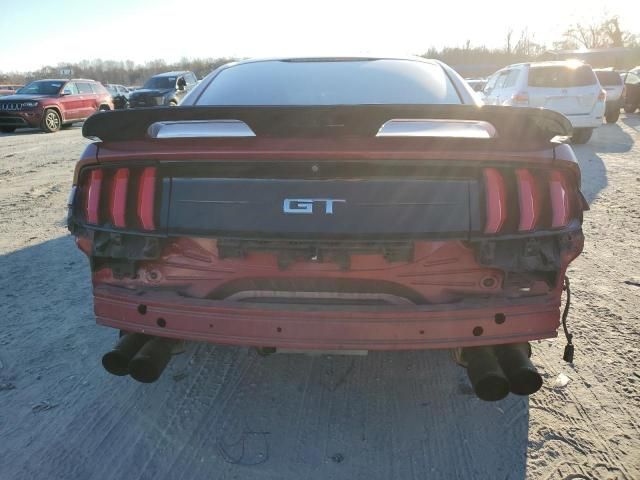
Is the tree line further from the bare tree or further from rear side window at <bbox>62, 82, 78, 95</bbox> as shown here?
rear side window at <bbox>62, 82, 78, 95</bbox>

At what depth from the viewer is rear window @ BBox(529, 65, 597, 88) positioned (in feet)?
35.6

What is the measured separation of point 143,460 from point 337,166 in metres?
1.55

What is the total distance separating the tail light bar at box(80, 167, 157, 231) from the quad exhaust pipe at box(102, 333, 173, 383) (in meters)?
0.55

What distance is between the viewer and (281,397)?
262 centimetres

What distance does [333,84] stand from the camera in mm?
3127

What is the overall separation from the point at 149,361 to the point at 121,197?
28.5 inches

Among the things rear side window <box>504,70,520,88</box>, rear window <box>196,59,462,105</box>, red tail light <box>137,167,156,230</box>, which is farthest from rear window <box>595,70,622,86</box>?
red tail light <box>137,167,156,230</box>

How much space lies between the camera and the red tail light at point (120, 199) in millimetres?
2107

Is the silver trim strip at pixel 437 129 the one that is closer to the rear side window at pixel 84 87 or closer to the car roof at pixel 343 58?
the car roof at pixel 343 58

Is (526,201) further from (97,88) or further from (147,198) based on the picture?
(97,88)

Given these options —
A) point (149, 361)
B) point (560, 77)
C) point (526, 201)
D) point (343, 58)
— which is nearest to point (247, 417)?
point (149, 361)

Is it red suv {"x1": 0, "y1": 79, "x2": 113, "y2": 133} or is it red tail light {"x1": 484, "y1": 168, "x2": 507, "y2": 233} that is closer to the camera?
red tail light {"x1": 484, "y1": 168, "x2": 507, "y2": 233}

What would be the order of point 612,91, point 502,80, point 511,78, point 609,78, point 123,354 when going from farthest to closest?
point 609,78, point 612,91, point 502,80, point 511,78, point 123,354

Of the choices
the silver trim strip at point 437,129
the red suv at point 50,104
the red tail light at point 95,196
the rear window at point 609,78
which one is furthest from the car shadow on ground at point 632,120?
the red suv at point 50,104
